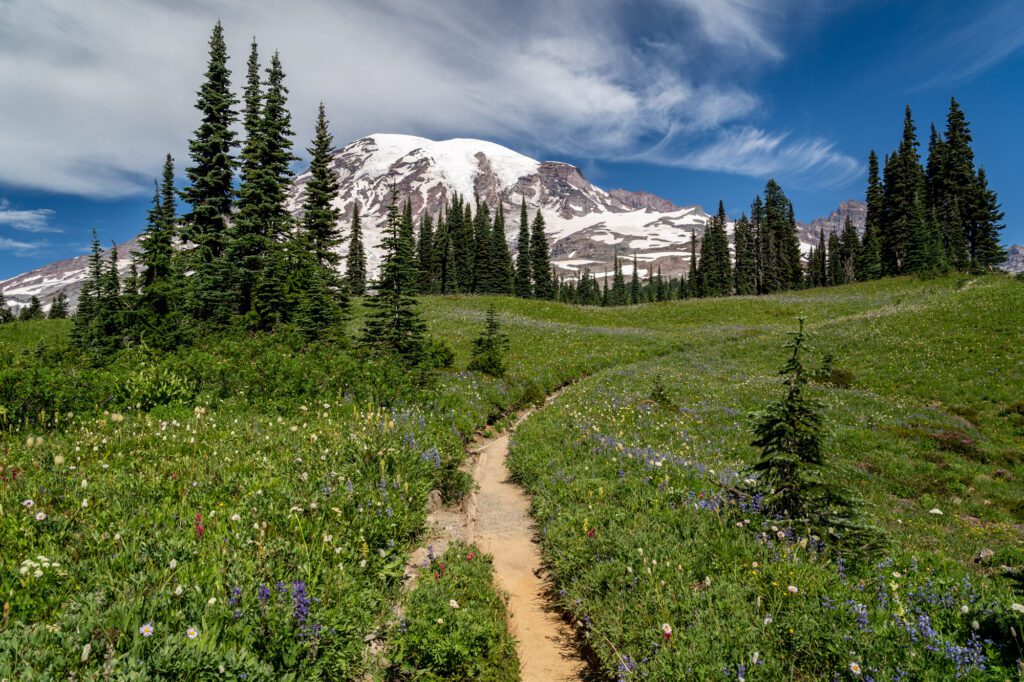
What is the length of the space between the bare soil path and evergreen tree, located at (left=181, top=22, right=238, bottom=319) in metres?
26.5

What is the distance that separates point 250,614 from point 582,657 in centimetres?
363

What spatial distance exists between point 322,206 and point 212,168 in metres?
9.24

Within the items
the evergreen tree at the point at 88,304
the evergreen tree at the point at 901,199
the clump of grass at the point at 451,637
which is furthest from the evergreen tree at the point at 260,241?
the evergreen tree at the point at 901,199

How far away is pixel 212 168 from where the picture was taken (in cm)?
2917

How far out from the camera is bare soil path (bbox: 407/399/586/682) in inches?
207

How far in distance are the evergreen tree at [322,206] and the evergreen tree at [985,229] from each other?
83937 millimetres

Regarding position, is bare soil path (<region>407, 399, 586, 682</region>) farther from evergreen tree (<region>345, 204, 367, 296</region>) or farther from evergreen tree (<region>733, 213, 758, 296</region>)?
evergreen tree (<region>733, 213, 758, 296</region>)

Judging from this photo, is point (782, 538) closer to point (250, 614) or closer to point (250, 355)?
point (250, 614)

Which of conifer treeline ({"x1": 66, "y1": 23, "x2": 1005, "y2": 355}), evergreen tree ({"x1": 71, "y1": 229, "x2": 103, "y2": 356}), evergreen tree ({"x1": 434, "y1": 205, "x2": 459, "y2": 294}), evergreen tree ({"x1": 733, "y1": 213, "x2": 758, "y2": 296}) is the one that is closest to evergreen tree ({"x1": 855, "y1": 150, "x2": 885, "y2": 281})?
conifer treeline ({"x1": 66, "y1": 23, "x2": 1005, "y2": 355})

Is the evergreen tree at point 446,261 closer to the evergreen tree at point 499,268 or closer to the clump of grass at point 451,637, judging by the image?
the evergreen tree at point 499,268

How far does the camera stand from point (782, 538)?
559 centimetres

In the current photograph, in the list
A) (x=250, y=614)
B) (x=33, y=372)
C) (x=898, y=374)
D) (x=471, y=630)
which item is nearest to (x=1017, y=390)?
(x=898, y=374)

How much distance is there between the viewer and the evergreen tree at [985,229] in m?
64.9

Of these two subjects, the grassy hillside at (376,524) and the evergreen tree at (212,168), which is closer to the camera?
the grassy hillside at (376,524)
